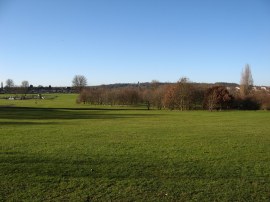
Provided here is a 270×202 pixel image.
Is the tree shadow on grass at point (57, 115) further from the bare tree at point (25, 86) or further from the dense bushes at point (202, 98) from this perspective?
the bare tree at point (25, 86)

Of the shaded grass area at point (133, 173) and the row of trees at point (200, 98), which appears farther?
the row of trees at point (200, 98)

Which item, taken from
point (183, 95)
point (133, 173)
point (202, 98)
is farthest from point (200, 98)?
point (133, 173)

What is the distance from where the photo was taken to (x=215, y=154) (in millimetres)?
14953

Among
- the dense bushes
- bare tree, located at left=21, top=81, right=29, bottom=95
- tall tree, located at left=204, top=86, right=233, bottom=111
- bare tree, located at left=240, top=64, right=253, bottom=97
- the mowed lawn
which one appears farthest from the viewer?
bare tree, located at left=21, top=81, right=29, bottom=95

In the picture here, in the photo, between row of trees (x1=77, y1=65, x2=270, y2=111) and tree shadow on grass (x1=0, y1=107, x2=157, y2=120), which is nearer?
tree shadow on grass (x1=0, y1=107, x2=157, y2=120)

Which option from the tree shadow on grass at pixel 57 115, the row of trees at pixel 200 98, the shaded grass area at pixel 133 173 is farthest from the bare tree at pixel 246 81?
the shaded grass area at pixel 133 173

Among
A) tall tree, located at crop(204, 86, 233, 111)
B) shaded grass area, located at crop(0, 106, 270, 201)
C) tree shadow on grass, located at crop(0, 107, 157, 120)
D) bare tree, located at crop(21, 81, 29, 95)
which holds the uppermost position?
bare tree, located at crop(21, 81, 29, 95)

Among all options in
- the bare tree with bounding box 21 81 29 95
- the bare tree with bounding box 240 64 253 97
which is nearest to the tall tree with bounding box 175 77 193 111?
the bare tree with bounding box 240 64 253 97

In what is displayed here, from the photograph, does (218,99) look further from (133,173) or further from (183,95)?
(133,173)

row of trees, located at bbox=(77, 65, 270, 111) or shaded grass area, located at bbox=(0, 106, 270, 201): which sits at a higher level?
row of trees, located at bbox=(77, 65, 270, 111)

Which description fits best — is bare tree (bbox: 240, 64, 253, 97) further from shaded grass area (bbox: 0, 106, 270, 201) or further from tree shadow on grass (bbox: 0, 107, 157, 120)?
shaded grass area (bbox: 0, 106, 270, 201)

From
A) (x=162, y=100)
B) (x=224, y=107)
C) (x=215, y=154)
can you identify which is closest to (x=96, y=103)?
(x=162, y=100)

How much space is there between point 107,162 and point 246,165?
4806mm

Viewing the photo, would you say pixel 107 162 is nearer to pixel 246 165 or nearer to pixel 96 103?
pixel 246 165
